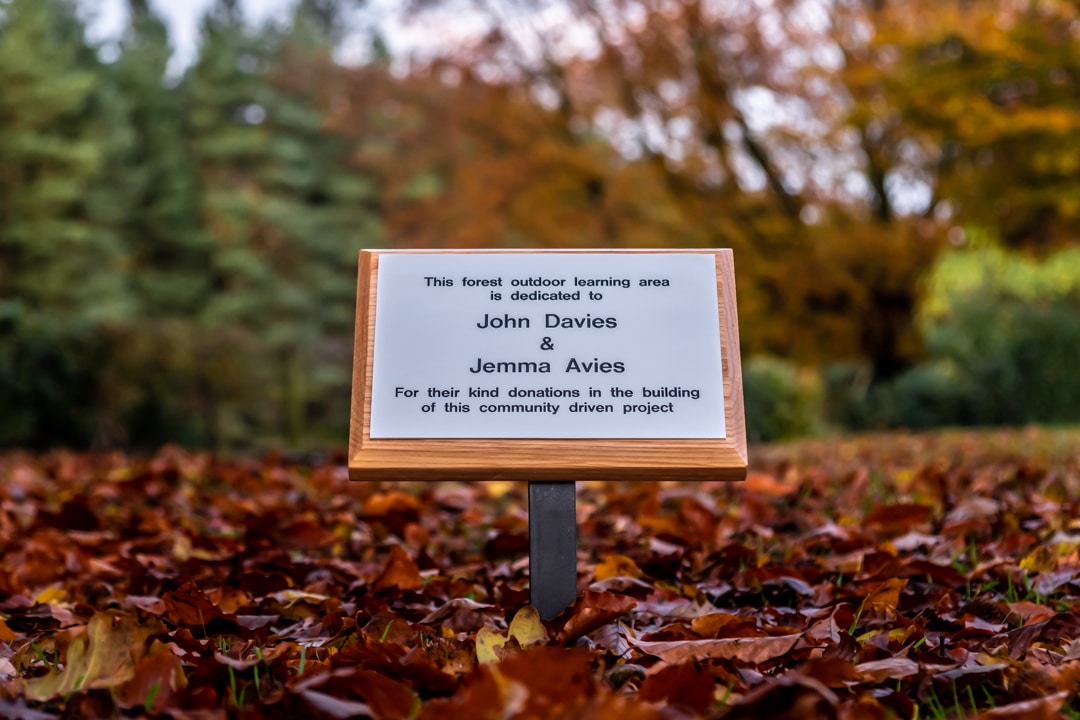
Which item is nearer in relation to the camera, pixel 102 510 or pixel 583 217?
pixel 102 510

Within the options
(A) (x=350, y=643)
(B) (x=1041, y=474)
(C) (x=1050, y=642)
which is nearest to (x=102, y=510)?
(A) (x=350, y=643)

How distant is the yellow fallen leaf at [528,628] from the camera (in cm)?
173

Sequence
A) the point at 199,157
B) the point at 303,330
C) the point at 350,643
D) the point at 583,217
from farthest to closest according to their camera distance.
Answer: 1. the point at 199,157
2. the point at 303,330
3. the point at 583,217
4. the point at 350,643

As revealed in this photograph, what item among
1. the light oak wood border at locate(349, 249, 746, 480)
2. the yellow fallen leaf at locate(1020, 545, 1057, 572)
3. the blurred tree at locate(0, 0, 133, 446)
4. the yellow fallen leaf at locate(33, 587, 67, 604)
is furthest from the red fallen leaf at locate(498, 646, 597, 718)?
the blurred tree at locate(0, 0, 133, 446)

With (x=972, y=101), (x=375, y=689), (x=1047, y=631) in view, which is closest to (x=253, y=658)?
(x=375, y=689)

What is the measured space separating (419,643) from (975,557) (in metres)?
1.46

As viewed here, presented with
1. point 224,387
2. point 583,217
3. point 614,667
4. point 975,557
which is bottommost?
point 614,667

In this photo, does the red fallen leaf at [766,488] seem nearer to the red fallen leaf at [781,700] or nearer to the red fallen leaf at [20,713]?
the red fallen leaf at [781,700]

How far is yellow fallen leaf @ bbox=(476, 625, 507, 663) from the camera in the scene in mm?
1583

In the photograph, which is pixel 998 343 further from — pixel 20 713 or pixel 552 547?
pixel 20 713

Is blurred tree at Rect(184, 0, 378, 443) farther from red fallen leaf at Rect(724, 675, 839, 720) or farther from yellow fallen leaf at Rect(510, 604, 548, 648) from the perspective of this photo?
red fallen leaf at Rect(724, 675, 839, 720)

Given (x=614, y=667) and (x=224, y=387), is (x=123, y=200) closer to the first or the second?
(x=224, y=387)

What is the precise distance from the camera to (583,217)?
14.5 m

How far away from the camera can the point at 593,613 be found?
172 centimetres
